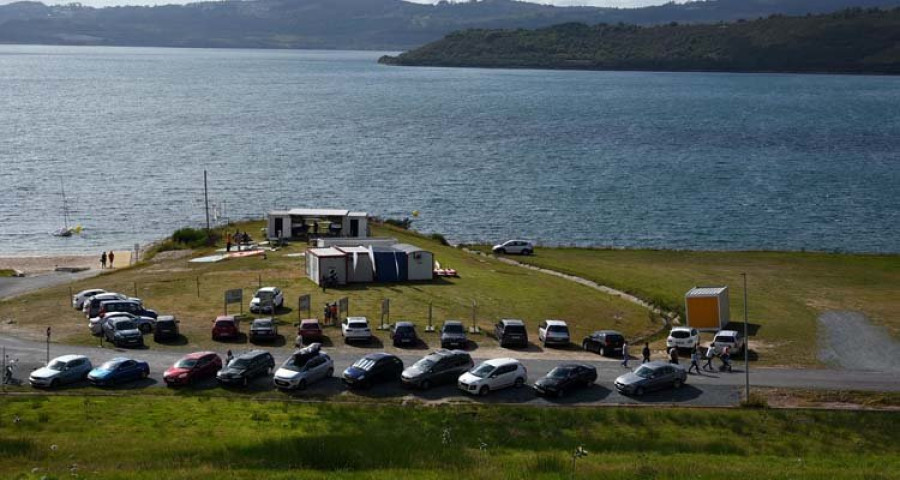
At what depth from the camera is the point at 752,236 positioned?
85375 millimetres

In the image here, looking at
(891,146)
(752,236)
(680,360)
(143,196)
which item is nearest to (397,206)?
(143,196)

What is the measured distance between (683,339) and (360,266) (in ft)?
55.6

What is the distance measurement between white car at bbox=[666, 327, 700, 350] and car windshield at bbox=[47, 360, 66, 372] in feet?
72.1

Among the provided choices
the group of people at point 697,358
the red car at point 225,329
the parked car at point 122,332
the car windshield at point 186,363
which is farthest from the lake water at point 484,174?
the car windshield at point 186,363

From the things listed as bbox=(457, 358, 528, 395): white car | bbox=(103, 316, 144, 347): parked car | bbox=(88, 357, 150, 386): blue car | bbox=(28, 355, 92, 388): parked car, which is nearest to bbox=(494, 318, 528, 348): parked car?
bbox=(457, 358, 528, 395): white car

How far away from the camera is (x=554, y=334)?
41.0 meters

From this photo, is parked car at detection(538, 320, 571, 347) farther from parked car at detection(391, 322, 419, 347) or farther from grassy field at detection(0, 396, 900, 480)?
grassy field at detection(0, 396, 900, 480)

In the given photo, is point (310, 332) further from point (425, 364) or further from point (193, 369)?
point (425, 364)

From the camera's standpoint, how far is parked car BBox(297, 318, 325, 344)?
39.8 meters

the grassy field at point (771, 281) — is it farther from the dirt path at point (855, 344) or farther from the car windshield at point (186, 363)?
the car windshield at point (186, 363)

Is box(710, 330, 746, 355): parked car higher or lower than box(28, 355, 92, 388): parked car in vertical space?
lower

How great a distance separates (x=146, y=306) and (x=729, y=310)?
1026 inches

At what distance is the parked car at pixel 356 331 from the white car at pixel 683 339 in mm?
11654

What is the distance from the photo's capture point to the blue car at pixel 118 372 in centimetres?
3309
